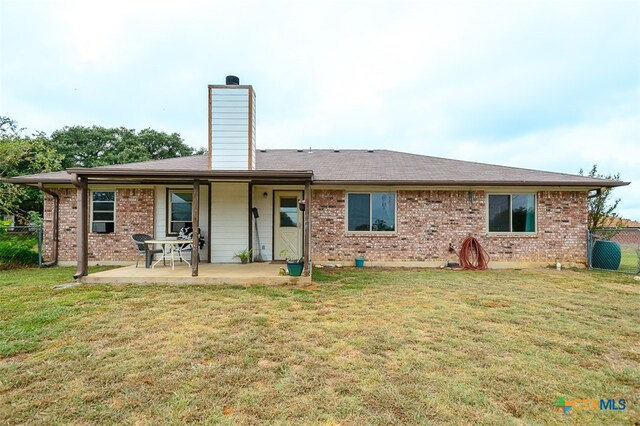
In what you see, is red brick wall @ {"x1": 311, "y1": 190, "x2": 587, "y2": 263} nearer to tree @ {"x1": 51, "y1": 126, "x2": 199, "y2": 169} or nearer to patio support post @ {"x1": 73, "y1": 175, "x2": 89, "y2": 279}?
patio support post @ {"x1": 73, "y1": 175, "x2": 89, "y2": 279}

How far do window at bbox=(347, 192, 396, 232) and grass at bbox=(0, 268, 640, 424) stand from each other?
3.50 metres

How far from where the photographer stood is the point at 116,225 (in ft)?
28.6

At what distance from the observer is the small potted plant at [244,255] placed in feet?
26.2

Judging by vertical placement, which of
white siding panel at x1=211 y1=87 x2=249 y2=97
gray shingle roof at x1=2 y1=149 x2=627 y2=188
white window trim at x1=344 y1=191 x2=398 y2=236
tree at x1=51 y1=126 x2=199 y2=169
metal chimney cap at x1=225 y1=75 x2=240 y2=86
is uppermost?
tree at x1=51 y1=126 x2=199 y2=169

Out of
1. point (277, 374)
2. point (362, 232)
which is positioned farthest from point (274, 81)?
point (277, 374)

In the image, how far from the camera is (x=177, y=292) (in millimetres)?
5484

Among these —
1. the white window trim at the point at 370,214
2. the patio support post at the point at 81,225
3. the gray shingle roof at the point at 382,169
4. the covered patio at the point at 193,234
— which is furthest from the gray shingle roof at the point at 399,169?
the patio support post at the point at 81,225

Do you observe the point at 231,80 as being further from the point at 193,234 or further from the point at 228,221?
the point at 193,234

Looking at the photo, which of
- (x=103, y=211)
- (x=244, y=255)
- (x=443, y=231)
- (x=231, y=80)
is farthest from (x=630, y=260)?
(x=103, y=211)

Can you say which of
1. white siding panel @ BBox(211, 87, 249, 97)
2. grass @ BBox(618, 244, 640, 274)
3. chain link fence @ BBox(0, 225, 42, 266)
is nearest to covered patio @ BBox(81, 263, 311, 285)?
chain link fence @ BBox(0, 225, 42, 266)

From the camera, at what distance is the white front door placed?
878cm

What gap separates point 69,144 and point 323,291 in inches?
1298

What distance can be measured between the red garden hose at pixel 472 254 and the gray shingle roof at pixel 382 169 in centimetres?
173

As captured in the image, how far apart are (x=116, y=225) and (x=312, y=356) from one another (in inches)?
329
